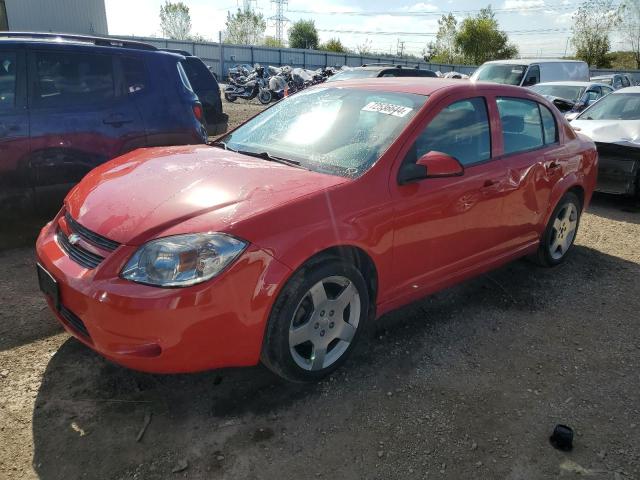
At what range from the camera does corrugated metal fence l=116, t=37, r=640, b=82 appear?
126 ft

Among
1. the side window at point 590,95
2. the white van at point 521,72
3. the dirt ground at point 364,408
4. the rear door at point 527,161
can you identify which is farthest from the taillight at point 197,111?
the side window at point 590,95

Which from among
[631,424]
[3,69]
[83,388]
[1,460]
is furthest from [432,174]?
[3,69]

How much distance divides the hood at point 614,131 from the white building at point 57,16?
32.2 metres

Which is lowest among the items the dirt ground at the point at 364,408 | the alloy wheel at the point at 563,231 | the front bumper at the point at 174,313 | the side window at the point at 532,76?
the dirt ground at the point at 364,408

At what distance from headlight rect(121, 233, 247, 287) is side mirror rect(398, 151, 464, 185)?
1172 mm

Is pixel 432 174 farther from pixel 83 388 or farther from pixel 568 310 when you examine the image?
pixel 83 388

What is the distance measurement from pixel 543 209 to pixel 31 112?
14.6 feet

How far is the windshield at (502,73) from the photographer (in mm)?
13219

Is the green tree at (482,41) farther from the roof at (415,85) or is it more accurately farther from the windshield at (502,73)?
the roof at (415,85)

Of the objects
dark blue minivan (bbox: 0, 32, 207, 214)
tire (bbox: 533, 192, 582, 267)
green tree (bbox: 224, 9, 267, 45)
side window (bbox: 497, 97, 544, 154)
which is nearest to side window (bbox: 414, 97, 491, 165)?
side window (bbox: 497, 97, 544, 154)

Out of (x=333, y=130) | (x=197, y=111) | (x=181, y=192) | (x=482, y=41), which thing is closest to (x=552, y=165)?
(x=333, y=130)

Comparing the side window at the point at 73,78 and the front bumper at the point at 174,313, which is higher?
the side window at the point at 73,78

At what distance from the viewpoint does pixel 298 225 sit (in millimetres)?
2475

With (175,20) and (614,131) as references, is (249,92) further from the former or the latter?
(175,20)
